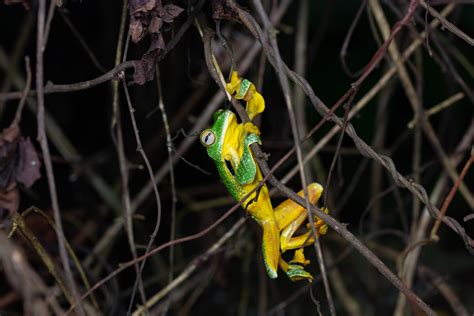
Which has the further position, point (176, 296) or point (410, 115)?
point (410, 115)

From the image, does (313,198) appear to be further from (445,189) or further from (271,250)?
(445,189)

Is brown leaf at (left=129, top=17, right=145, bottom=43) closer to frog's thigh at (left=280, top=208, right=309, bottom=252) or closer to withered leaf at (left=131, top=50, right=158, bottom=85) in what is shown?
withered leaf at (left=131, top=50, right=158, bottom=85)

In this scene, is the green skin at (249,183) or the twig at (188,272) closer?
the green skin at (249,183)

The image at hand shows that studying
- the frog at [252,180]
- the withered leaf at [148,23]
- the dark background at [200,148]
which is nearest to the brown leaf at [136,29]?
the withered leaf at [148,23]

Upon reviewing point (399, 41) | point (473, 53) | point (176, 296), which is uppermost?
point (399, 41)

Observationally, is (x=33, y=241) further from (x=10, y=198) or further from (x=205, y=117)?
(x=205, y=117)

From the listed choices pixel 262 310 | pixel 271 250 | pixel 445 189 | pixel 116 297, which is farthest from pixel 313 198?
pixel 445 189

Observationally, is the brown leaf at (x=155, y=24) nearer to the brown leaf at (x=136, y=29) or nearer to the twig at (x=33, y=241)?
the brown leaf at (x=136, y=29)
